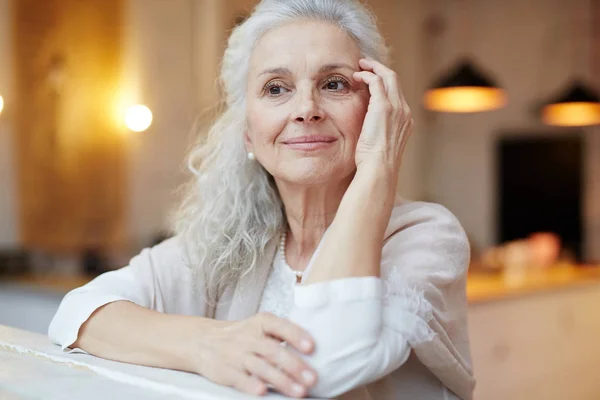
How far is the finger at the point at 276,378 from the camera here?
2.91ft

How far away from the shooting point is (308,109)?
1.23 metres

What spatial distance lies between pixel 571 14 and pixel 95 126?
4048 mm

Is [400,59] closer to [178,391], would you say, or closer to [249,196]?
[249,196]

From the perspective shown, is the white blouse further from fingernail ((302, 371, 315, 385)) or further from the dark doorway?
the dark doorway

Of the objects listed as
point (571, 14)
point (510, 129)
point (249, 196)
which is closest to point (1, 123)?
point (249, 196)

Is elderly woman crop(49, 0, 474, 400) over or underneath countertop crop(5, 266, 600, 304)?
over

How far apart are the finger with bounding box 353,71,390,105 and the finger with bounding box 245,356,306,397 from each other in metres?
0.49

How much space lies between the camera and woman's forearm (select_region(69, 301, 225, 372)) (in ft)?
3.42

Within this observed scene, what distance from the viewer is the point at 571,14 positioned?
19.6ft

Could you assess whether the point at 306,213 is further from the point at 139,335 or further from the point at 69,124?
the point at 69,124

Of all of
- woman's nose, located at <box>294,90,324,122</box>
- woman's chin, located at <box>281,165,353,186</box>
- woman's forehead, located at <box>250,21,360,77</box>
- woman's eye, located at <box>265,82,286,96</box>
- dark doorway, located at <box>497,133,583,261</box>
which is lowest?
dark doorway, located at <box>497,133,583,261</box>

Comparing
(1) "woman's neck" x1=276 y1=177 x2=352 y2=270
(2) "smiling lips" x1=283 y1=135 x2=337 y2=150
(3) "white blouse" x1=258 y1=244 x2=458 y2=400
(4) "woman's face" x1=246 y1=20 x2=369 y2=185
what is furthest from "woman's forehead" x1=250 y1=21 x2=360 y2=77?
(3) "white blouse" x1=258 y1=244 x2=458 y2=400

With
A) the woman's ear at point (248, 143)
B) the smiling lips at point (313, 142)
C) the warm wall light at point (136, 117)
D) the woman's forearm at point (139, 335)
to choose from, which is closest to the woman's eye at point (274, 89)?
the smiling lips at point (313, 142)

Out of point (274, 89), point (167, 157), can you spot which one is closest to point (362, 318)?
Result: point (274, 89)
